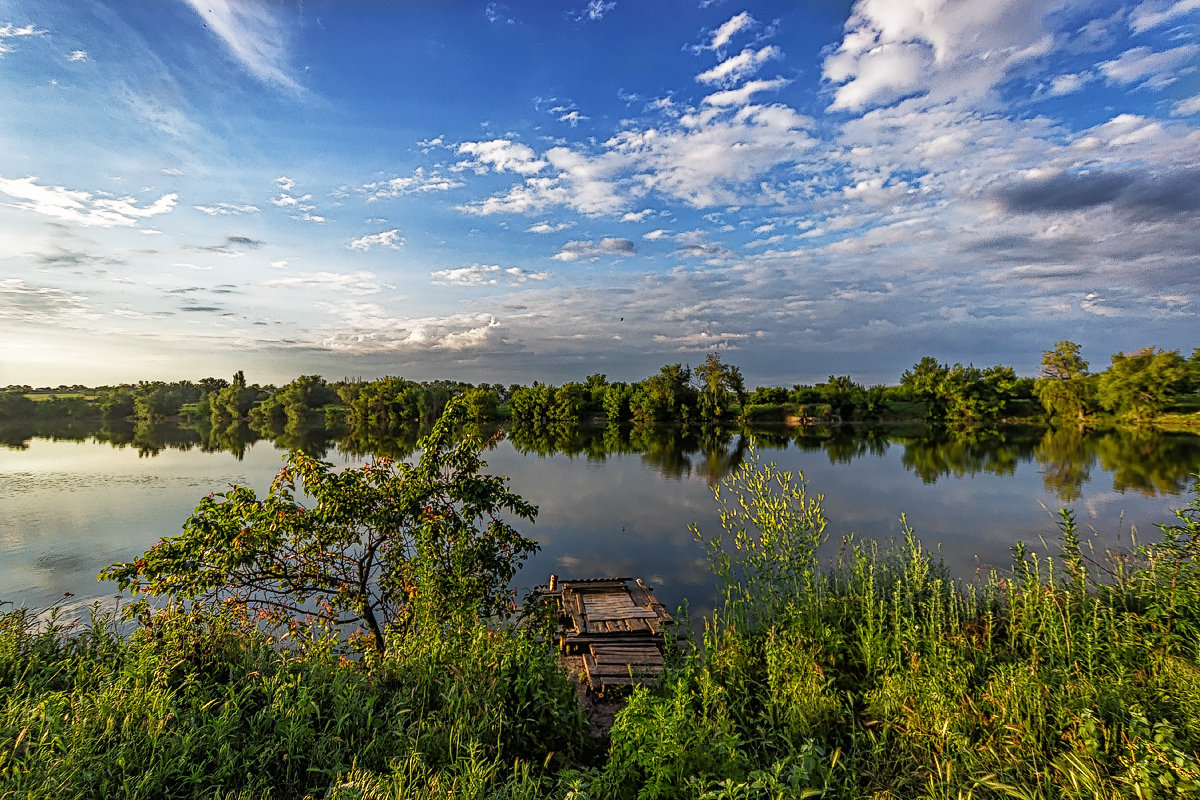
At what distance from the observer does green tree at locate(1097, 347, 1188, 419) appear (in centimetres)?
6075

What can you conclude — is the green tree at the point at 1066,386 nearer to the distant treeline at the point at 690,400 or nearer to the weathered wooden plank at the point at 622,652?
the distant treeline at the point at 690,400

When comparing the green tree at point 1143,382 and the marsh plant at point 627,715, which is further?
the green tree at point 1143,382

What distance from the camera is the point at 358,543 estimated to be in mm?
6859

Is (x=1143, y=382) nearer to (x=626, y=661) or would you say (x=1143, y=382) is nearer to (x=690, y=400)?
(x=690, y=400)

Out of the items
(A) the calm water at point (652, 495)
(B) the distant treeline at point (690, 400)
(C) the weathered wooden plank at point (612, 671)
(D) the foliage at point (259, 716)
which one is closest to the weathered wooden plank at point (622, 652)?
(C) the weathered wooden plank at point (612, 671)

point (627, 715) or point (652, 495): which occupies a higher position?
point (627, 715)

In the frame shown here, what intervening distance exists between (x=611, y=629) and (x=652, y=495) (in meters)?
15.8

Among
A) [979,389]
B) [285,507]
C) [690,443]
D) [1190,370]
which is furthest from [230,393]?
[1190,370]

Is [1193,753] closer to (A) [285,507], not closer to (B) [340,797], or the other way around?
(B) [340,797]

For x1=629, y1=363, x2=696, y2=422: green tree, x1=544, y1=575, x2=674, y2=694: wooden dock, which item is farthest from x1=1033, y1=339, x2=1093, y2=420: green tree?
x1=544, y1=575, x2=674, y2=694: wooden dock

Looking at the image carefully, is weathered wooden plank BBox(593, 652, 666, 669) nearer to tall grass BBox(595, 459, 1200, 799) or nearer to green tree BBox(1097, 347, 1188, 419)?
tall grass BBox(595, 459, 1200, 799)

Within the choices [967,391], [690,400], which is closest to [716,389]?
[690,400]

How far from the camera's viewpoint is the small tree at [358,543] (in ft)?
20.2

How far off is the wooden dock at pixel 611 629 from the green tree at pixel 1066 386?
86.5 m
